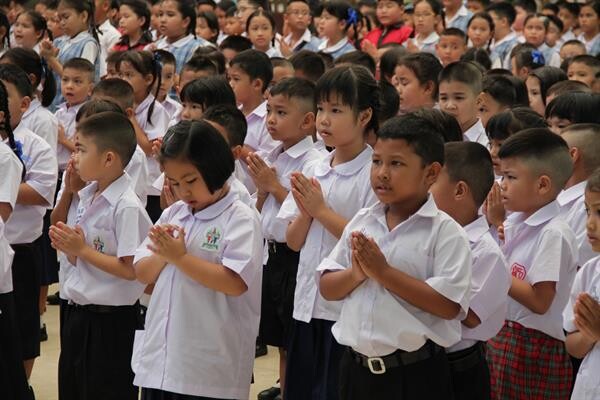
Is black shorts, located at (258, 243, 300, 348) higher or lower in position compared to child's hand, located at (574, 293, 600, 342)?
lower

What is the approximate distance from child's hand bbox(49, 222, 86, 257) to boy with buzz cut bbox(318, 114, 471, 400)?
0.95 meters

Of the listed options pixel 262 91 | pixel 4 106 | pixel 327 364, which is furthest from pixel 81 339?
pixel 262 91

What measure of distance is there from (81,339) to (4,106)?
1.09 metres

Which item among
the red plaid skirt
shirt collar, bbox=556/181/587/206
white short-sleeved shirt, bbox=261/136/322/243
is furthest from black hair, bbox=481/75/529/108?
the red plaid skirt

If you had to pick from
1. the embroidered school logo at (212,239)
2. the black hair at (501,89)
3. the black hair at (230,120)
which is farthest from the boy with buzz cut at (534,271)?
the black hair at (501,89)

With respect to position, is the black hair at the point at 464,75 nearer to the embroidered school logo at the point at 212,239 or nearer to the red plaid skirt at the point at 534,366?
the red plaid skirt at the point at 534,366

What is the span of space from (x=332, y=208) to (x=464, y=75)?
5.49ft

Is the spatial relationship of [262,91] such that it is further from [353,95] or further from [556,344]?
[556,344]

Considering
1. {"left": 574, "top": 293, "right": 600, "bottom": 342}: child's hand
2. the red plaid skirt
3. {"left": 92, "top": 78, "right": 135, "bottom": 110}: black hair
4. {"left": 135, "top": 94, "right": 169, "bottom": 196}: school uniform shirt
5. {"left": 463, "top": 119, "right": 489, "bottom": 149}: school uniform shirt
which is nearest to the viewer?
{"left": 574, "top": 293, "right": 600, "bottom": 342}: child's hand

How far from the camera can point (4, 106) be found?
A: 13.9 feet

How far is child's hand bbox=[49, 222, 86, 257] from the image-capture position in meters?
3.46

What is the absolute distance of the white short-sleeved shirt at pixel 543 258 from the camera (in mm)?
3178

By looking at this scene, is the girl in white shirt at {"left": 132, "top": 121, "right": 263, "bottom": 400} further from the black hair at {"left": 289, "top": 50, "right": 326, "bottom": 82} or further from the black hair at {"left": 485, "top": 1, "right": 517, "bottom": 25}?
the black hair at {"left": 485, "top": 1, "right": 517, "bottom": 25}

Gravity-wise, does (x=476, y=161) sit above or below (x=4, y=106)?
above
